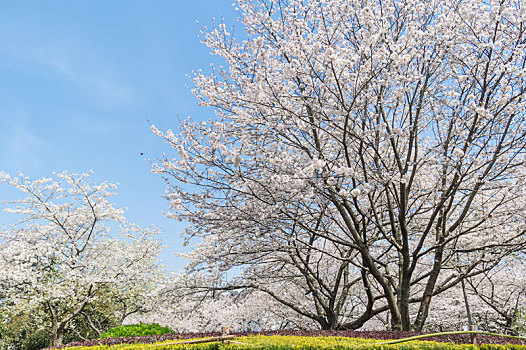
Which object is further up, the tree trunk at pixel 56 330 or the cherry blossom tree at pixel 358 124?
the cherry blossom tree at pixel 358 124

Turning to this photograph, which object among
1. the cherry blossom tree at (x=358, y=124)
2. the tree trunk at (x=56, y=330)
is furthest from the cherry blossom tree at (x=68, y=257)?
the cherry blossom tree at (x=358, y=124)

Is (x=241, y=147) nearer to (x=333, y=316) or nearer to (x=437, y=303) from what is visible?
(x=333, y=316)

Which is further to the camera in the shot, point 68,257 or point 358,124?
point 68,257

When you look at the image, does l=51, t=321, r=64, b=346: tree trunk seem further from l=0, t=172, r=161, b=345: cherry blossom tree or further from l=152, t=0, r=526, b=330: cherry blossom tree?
l=152, t=0, r=526, b=330: cherry blossom tree

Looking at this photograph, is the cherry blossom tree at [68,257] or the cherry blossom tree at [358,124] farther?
the cherry blossom tree at [68,257]

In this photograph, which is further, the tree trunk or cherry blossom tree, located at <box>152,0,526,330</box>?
the tree trunk

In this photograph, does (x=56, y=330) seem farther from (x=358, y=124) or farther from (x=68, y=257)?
(x=358, y=124)

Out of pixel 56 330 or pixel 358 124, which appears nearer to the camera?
pixel 358 124

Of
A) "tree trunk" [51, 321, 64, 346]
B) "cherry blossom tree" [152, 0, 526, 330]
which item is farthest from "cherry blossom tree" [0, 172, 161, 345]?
"cherry blossom tree" [152, 0, 526, 330]

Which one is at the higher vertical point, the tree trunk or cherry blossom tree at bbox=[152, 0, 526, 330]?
cherry blossom tree at bbox=[152, 0, 526, 330]

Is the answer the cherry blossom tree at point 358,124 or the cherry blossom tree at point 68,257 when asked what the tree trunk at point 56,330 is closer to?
the cherry blossom tree at point 68,257

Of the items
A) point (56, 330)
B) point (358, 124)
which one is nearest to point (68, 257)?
point (56, 330)

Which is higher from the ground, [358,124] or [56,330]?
[358,124]

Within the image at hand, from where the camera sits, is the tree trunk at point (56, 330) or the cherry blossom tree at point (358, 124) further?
the tree trunk at point (56, 330)
